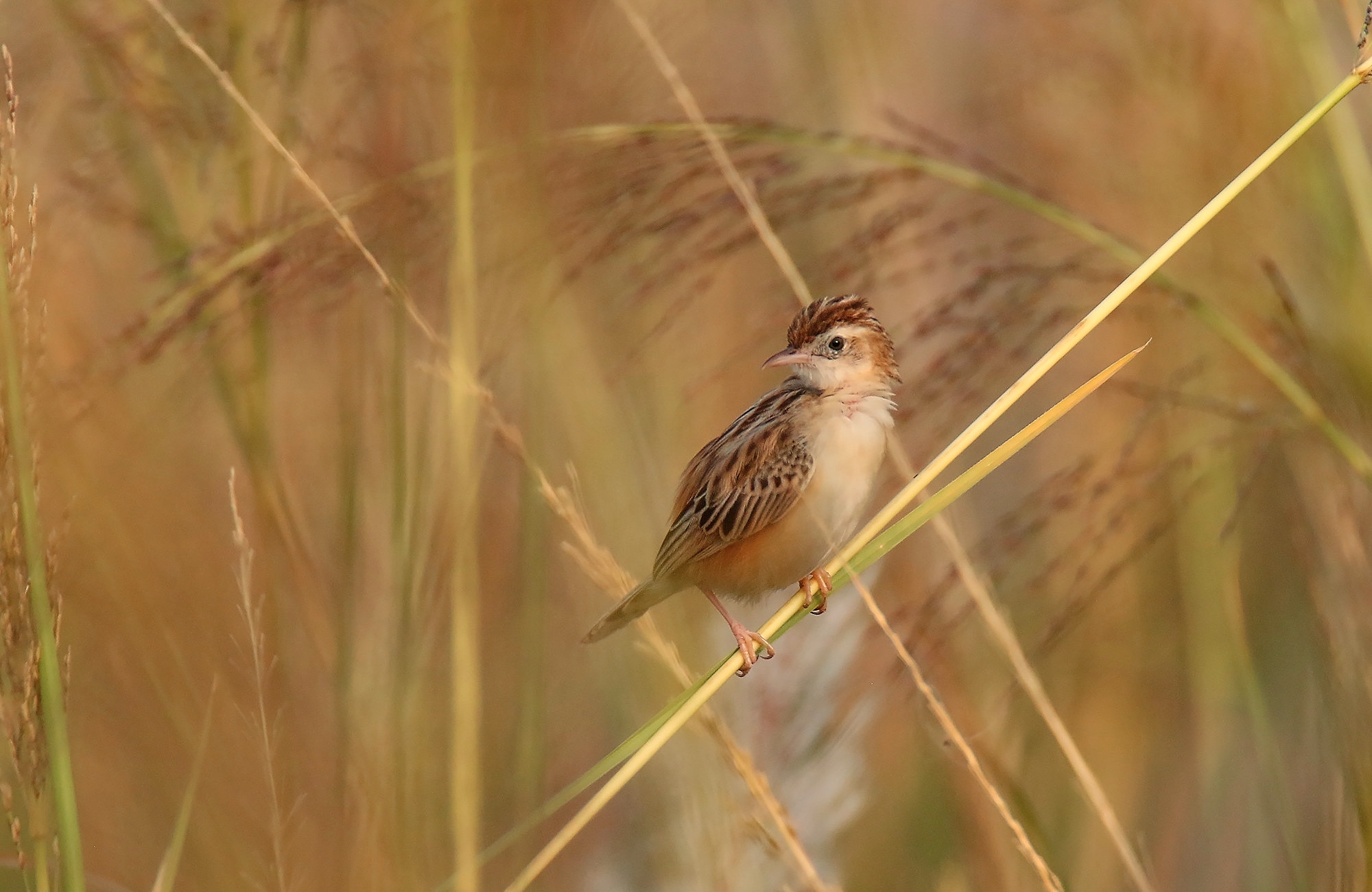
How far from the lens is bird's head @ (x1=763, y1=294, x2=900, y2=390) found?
2.69 m

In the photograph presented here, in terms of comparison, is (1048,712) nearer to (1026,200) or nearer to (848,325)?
(1026,200)

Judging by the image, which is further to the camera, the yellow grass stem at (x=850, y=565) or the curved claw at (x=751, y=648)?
the curved claw at (x=751, y=648)

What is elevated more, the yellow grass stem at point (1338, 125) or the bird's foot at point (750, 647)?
the yellow grass stem at point (1338, 125)

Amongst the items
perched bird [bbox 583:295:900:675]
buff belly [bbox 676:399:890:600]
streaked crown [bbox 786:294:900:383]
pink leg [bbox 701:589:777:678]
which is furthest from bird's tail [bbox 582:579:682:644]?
streaked crown [bbox 786:294:900:383]

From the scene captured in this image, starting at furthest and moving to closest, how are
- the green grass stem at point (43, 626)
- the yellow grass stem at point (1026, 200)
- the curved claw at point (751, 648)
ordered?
the curved claw at point (751, 648) → the yellow grass stem at point (1026, 200) → the green grass stem at point (43, 626)

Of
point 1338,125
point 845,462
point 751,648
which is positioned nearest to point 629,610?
point 751,648

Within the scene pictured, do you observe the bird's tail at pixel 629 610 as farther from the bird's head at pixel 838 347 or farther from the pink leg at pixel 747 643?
the bird's head at pixel 838 347

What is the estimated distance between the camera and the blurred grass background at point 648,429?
230cm

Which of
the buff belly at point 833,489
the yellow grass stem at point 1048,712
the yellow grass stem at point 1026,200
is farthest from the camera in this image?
the buff belly at point 833,489

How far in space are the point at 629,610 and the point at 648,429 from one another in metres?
0.64

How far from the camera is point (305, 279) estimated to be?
2338 millimetres

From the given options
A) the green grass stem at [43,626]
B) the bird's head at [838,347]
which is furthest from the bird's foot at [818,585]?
the green grass stem at [43,626]

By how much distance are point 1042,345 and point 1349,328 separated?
23.0 inches

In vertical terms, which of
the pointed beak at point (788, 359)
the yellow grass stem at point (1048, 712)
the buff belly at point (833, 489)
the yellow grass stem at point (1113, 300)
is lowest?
the yellow grass stem at point (1048, 712)
